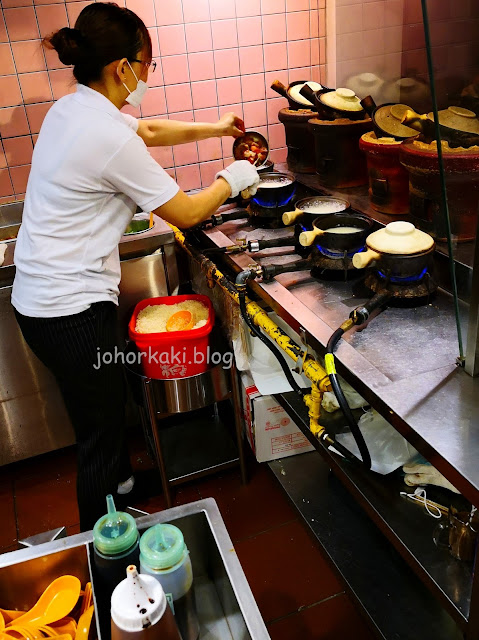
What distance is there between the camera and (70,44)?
1.67 m

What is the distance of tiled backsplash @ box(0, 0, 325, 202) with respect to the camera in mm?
2541

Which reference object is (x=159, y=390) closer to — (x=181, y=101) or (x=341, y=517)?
(x=341, y=517)

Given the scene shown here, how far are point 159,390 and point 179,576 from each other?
1.19 m

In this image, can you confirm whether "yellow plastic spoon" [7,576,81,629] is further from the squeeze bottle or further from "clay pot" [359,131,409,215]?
"clay pot" [359,131,409,215]

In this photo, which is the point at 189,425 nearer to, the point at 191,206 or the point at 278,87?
the point at 191,206

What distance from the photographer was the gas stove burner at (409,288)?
1.66m

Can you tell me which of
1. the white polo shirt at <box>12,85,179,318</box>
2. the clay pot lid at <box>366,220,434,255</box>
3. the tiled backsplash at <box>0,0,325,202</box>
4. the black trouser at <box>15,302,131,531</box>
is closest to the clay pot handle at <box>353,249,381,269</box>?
the clay pot lid at <box>366,220,434,255</box>

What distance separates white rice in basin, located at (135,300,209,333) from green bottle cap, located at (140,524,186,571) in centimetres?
111

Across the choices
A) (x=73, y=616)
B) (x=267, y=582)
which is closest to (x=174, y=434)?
(x=267, y=582)

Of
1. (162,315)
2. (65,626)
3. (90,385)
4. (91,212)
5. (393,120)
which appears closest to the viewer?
(65,626)

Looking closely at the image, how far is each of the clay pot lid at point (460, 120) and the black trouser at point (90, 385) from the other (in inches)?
47.8

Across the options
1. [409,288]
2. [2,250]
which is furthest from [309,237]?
[2,250]

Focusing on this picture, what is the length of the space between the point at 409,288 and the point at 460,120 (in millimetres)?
475

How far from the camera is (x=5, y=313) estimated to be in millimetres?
2326
